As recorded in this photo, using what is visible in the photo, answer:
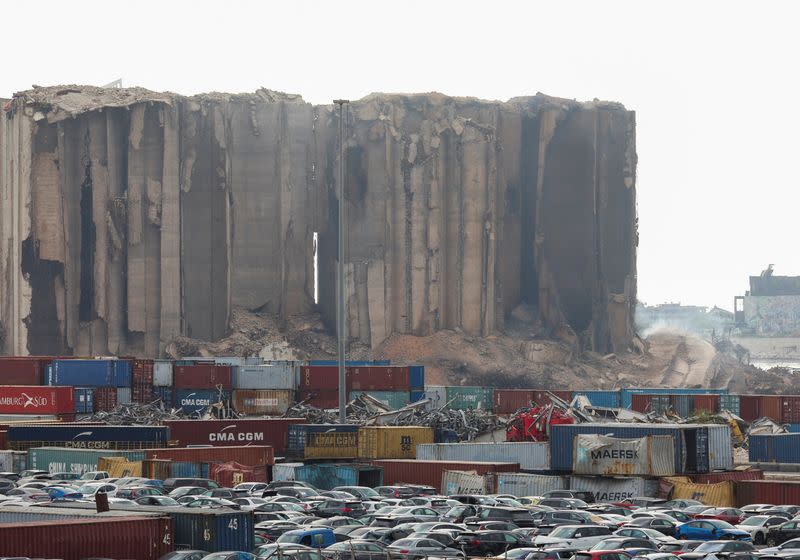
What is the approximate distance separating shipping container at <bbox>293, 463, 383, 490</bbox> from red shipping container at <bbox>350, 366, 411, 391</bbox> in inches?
1139

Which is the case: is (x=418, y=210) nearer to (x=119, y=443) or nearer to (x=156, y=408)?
(x=156, y=408)

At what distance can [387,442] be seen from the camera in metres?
54.7

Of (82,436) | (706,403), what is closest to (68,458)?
(82,436)

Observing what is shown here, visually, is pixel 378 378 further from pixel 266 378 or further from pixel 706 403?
pixel 706 403

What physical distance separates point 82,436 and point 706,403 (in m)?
31.4

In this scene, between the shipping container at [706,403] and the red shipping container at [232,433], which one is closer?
the red shipping container at [232,433]

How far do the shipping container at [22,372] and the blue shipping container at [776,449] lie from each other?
40.7 m

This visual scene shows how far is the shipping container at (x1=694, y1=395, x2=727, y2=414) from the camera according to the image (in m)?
71.4

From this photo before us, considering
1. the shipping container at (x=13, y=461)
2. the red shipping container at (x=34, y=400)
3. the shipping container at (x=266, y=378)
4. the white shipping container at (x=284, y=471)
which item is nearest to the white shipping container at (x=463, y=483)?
the white shipping container at (x=284, y=471)

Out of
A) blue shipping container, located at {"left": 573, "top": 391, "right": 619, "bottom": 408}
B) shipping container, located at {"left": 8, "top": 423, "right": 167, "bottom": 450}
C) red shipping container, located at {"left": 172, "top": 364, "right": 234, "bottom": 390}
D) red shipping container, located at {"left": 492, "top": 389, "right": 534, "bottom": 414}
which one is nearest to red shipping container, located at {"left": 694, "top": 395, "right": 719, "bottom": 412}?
blue shipping container, located at {"left": 573, "top": 391, "right": 619, "bottom": 408}

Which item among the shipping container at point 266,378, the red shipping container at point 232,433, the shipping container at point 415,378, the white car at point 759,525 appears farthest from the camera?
the shipping container at point 415,378

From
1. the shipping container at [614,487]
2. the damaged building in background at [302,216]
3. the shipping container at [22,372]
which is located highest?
the damaged building in background at [302,216]

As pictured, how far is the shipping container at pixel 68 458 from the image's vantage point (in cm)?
5109

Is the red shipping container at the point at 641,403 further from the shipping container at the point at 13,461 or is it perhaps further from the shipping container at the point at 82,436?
the shipping container at the point at 13,461
